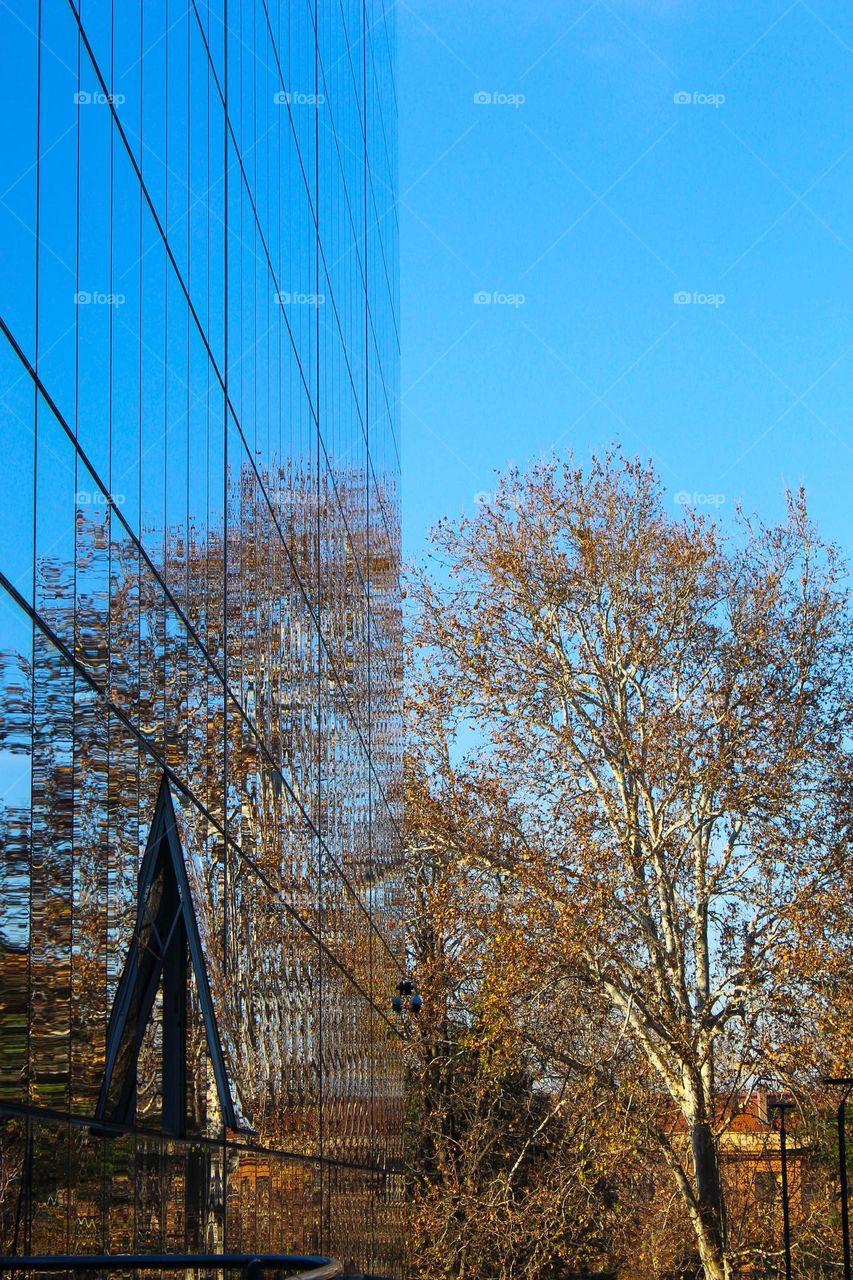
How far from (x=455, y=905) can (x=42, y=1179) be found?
24633mm

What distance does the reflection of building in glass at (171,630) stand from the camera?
603 centimetres

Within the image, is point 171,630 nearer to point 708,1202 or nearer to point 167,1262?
point 167,1262

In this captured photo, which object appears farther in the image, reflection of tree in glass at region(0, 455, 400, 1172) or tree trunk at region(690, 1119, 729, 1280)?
tree trunk at region(690, 1119, 729, 1280)

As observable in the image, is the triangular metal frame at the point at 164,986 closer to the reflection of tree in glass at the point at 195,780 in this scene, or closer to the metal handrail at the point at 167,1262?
the reflection of tree in glass at the point at 195,780

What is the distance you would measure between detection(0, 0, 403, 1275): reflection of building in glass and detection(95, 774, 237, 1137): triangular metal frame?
0.14 ft

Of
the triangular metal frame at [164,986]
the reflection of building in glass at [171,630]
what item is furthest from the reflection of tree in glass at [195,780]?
the triangular metal frame at [164,986]

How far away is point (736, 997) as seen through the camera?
91.7 feet

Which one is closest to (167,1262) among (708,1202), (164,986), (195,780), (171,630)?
(164,986)

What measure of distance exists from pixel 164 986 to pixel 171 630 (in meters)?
2.07

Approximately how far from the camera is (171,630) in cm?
896

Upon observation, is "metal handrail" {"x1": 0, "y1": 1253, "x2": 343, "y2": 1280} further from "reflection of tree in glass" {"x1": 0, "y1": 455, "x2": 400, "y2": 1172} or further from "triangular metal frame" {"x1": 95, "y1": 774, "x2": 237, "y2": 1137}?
"triangular metal frame" {"x1": 95, "y1": 774, "x2": 237, "y2": 1137}

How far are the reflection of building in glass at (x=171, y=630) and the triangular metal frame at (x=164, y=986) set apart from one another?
0.14 ft

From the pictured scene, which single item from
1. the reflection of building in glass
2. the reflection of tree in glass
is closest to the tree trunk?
the reflection of tree in glass

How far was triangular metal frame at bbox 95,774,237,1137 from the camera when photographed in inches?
284
